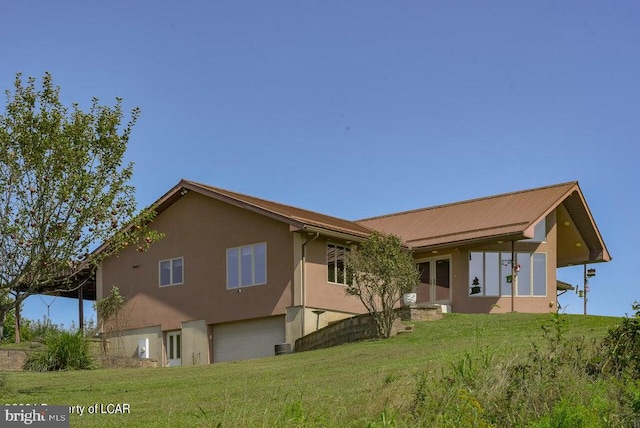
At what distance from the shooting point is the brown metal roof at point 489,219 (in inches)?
1312

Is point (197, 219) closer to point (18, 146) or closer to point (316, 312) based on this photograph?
point (316, 312)

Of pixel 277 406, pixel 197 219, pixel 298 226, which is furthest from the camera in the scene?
pixel 197 219

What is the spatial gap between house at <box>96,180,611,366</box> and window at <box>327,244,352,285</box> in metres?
0.04

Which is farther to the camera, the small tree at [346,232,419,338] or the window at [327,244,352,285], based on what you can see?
the window at [327,244,352,285]

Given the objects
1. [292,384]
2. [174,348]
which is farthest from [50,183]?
[174,348]

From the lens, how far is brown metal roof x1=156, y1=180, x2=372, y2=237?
30766 millimetres

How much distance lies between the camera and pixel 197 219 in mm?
33906

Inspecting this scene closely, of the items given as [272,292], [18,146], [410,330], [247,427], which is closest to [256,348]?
[272,292]

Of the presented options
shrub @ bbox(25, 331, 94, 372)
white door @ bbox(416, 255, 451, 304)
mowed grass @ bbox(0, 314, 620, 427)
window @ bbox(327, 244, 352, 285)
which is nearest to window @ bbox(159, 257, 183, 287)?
window @ bbox(327, 244, 352, 285)

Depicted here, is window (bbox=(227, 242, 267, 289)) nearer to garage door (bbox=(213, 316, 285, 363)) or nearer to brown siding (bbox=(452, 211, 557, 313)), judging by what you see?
garage door (bbox=(213, 316, 285, 363))

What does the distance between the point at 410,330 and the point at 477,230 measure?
26.9ft

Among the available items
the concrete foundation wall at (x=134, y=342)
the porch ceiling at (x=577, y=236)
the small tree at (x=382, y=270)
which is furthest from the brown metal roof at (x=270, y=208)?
the porch ceiling at (x=577, y=236)

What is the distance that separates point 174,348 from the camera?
34156 mm

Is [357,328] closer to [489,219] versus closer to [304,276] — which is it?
[304,276]
